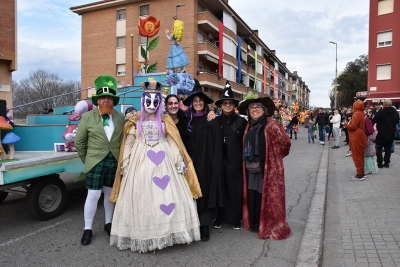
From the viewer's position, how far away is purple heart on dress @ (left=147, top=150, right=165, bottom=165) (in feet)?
11.5

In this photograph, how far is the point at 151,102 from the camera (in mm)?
3709

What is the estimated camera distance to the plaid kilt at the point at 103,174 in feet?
12.2

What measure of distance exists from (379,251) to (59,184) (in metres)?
4.27

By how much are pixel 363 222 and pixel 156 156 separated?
2.98m

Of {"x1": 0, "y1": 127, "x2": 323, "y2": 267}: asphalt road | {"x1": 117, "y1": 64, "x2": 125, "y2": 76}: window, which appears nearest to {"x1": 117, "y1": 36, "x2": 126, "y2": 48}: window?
{"x1": 117, "y1": 64, "x2": 125, "y2": 76}: window

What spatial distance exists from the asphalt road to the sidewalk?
43cm

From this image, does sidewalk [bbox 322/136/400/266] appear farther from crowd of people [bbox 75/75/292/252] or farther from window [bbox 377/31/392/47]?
window [bbox 377/31/392/47]

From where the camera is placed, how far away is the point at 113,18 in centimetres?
2812

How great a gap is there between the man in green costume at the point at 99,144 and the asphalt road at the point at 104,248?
0.32 meters

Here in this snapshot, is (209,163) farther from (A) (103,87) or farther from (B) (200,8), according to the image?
(B) (200,8)

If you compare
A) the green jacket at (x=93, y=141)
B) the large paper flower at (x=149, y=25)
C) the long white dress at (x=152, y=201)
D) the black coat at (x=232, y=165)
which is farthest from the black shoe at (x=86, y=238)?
the large paper flower at (x=149, y=25)

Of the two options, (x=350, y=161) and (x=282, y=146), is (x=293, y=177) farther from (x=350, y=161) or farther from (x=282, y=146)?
(x=282, y=146)

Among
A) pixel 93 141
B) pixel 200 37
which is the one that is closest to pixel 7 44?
pixel 93 141

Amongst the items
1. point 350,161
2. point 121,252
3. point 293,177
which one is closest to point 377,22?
point 350,161
